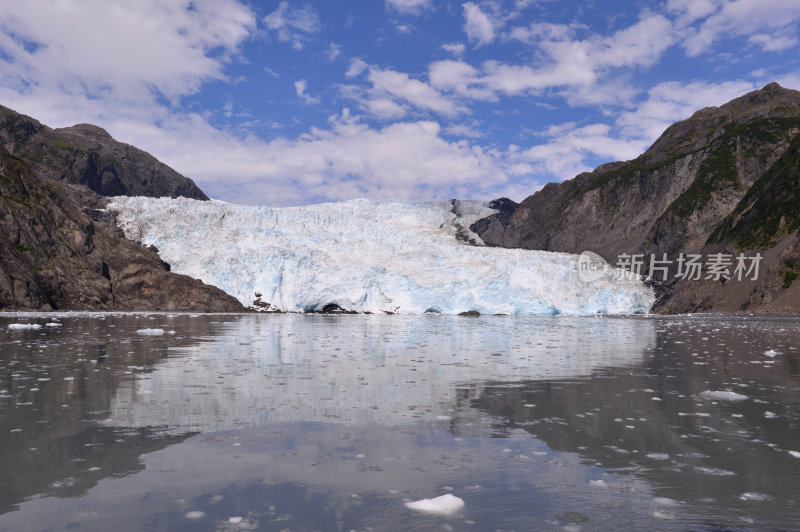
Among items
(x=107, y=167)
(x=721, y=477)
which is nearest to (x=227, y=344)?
(x=721, y=477)

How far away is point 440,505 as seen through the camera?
13.5 ft

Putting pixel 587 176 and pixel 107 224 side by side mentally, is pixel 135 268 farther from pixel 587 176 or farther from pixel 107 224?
pixel 587 176

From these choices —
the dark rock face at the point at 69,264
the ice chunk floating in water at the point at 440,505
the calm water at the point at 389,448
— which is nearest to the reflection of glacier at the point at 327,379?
the calm water at the point at 389,448

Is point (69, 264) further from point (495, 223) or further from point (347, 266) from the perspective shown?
point (495, 223)

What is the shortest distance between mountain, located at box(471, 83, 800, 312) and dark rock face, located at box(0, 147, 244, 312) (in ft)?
161

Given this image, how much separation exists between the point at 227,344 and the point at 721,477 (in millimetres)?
15417

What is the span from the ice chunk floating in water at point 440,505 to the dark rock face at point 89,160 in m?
95.9

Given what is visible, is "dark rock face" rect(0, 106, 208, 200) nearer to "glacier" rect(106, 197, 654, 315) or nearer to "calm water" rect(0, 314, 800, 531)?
"glacier" rect(106, 197, 654, 315)

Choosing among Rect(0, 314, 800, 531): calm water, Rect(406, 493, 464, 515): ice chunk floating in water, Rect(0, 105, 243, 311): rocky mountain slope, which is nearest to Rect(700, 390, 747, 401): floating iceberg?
Rect(0, 314, 800, 531): calm water

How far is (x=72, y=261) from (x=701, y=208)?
77092 mm

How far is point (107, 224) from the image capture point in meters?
56.3

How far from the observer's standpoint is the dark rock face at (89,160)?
8788cm

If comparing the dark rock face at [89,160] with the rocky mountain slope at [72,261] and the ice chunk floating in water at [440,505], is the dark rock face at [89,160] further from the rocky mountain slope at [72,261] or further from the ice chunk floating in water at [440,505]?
the ice chunk floating in water at [440,505]

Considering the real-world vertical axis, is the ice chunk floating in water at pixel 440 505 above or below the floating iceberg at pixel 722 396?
below
